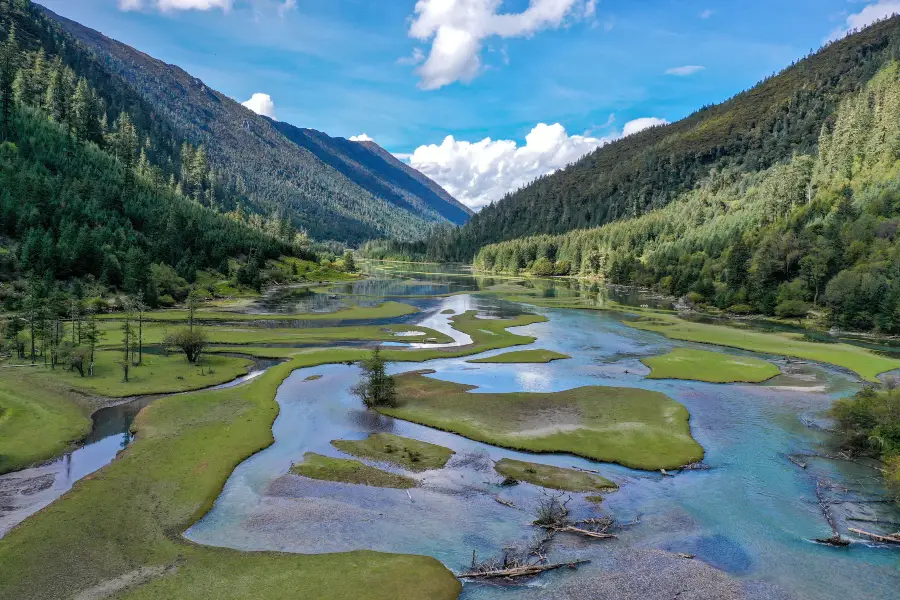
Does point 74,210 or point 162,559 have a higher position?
point 74,210

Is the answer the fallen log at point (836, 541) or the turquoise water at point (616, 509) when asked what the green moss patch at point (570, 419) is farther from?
the fallen log at point (836, 541)

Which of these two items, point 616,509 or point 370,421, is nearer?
point 616,509

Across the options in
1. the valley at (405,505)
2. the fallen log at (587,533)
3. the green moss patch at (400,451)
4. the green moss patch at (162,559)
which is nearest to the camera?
the green moss patch at (162,559)

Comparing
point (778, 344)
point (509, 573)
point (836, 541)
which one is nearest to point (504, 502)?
point (509, 573)

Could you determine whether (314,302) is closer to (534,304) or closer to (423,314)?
(423,314)

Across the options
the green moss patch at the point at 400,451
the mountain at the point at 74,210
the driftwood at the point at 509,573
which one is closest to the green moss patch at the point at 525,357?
the green moss patch at the point at 400,451

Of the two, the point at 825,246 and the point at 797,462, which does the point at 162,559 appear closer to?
the point at 797,462
